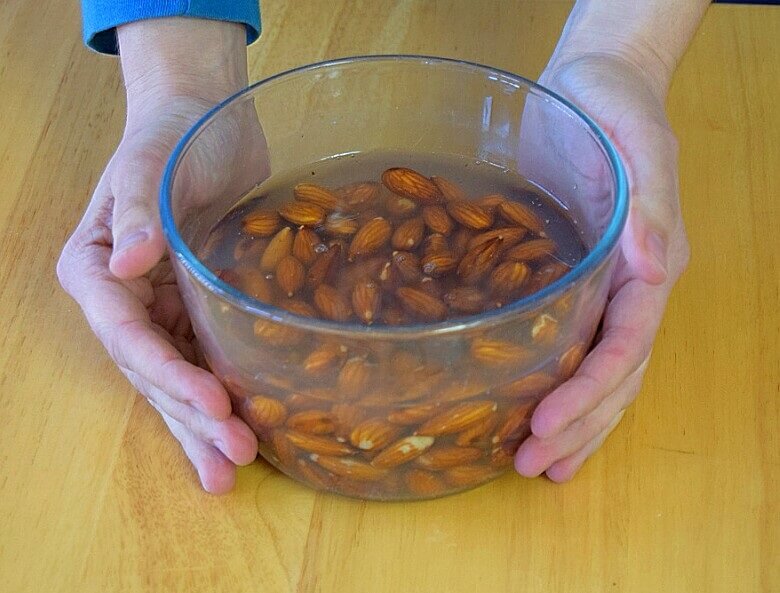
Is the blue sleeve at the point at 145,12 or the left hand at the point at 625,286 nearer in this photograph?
the left hand at the point at 625,286

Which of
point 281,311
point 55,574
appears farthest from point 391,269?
point 55,574

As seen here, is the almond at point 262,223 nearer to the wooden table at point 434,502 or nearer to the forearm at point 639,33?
the wooden table at point 434,502

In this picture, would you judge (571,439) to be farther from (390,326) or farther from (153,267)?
(153,267)

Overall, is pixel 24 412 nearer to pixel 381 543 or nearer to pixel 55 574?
pixel 55 574

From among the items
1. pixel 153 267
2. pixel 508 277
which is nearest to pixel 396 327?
pixel 508 277

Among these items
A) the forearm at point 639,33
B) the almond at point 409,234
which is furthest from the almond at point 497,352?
the forearm at point 639,33

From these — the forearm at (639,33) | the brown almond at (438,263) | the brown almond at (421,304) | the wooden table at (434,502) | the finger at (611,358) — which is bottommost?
the wooden table at (434,502)

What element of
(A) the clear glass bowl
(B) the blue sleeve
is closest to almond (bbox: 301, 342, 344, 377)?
(A) the clear glass bowl
